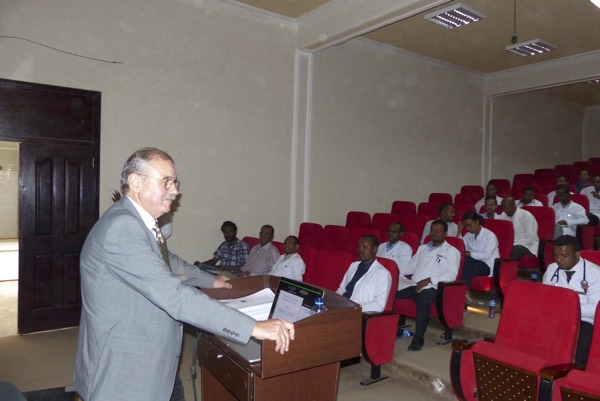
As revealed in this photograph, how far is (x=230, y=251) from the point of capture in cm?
601

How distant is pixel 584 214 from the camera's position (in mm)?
6188

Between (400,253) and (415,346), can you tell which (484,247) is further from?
(415,346)

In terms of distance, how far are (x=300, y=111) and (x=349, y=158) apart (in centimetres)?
121

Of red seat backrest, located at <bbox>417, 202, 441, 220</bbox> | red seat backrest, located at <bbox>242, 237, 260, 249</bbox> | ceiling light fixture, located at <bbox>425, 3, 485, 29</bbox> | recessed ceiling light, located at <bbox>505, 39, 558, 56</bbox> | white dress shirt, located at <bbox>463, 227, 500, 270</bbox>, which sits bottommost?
red seat backrest, located at <bbox>242, 237, 260, 249</bbox>

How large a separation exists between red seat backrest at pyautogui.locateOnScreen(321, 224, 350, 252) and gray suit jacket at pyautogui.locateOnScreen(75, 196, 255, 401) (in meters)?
4.07

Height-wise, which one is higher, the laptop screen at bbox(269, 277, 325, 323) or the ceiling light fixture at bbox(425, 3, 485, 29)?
the ceiling light fixture at bbox(425, 3, 485, 29)

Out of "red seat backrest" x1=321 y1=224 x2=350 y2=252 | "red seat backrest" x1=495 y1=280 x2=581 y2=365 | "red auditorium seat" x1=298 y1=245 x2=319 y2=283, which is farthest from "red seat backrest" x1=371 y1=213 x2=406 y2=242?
"red seat backrest" x1=495 y1=280 x2=581 y2=365

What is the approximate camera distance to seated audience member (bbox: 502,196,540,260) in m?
5.56

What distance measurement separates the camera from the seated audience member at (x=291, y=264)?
182 inches

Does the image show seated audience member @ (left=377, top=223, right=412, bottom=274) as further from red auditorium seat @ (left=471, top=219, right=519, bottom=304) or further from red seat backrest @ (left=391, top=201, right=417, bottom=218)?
red seat backrest @ (left=391, top=201, right=417, bottom=218)

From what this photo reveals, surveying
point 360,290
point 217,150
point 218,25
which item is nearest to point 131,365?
point 360,290

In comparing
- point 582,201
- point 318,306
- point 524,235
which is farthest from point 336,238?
point 318,306

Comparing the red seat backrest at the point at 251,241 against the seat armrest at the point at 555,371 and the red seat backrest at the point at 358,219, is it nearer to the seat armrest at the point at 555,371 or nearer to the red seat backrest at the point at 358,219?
the red seat backrest at the point at 358,219

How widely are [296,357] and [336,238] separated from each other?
4104 millimetres
